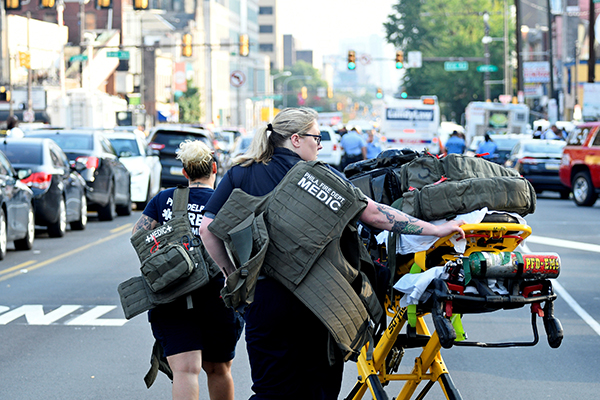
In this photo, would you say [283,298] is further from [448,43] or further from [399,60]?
[448,43]

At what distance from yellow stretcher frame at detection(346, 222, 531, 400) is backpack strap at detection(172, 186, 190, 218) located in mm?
1224

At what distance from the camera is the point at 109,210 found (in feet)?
66.2

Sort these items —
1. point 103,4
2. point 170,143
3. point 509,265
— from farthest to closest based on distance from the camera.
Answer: point 103,4 < point 170,143 < point 509,265

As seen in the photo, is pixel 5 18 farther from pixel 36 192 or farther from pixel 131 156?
pixel 36 192

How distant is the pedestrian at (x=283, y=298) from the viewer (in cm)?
431

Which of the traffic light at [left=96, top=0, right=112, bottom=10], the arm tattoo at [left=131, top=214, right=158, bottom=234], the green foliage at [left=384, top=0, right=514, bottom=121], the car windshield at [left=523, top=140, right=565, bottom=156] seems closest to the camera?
the arm tattoo at [left=131, top=214, right=158, bottom=234]

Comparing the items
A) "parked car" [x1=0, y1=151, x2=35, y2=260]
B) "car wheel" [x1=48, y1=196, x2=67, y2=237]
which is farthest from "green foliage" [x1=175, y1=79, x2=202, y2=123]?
"parked car" [x1=0, y1=151, x2=35, y2=260]

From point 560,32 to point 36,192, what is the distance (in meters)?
63.0

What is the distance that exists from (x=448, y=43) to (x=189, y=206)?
7908 cm

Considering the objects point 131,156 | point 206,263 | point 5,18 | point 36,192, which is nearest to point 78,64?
point 5,18

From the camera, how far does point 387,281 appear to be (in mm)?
4832

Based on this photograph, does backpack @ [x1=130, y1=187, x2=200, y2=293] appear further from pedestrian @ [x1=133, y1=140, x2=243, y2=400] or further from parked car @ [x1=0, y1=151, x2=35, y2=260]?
parked car @ [x1=0, y1=151, x2=35, y2=260]

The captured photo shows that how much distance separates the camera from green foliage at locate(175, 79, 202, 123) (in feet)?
295

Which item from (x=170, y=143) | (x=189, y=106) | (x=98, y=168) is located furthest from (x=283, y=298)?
(x=189, y=106)
